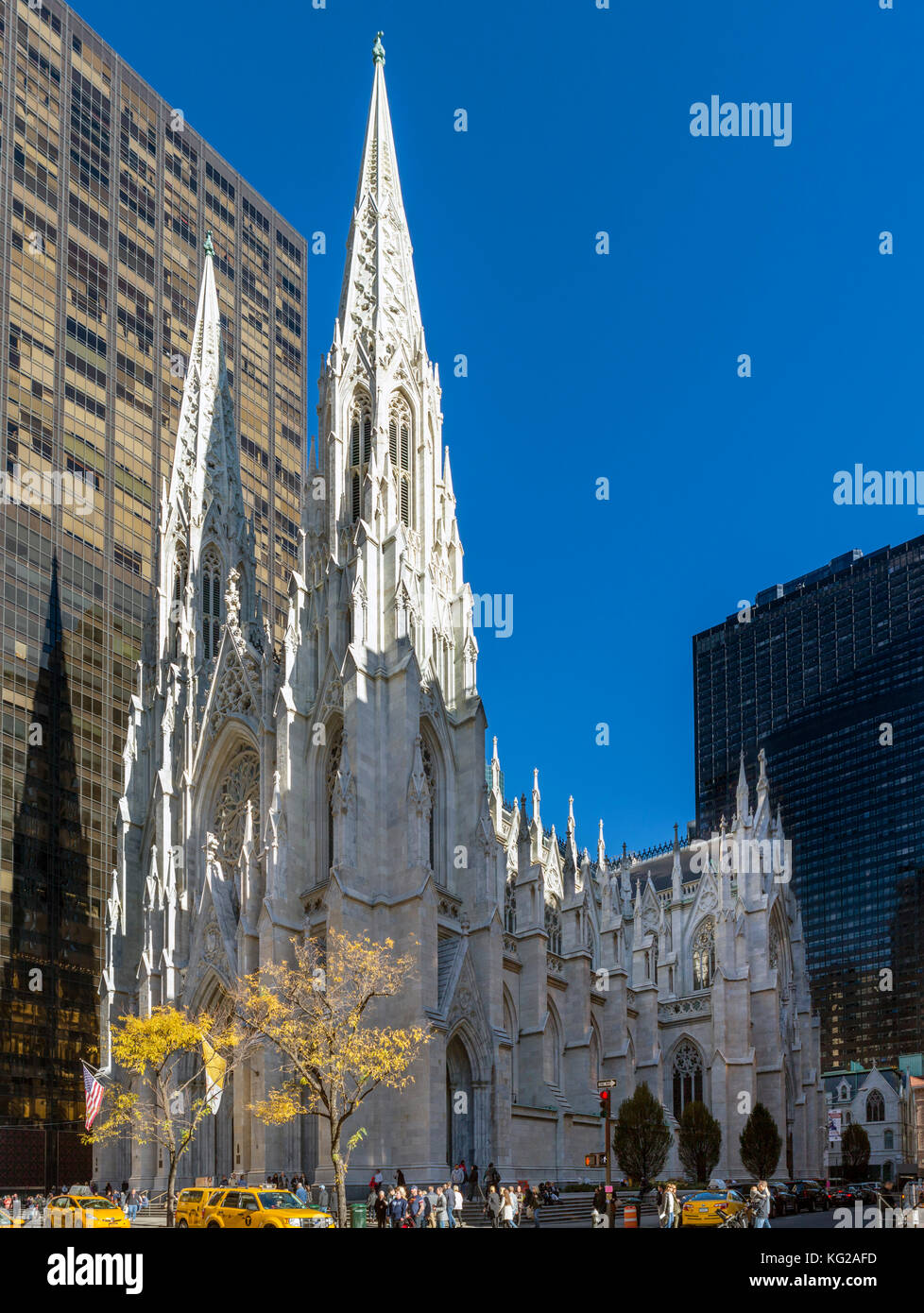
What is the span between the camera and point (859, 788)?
157 metres

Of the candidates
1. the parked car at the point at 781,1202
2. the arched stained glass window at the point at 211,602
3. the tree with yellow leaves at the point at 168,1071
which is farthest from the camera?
the arched stained glass window at the point at 211,602

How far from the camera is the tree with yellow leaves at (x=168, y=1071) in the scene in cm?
4112

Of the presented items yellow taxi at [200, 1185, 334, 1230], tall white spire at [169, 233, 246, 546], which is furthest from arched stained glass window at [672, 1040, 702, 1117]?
yellow taxi at [200, 1185, 334, 1230]

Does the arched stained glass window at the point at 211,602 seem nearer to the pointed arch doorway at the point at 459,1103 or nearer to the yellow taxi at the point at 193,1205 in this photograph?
the pointed arch doorway at the point at 459,1103

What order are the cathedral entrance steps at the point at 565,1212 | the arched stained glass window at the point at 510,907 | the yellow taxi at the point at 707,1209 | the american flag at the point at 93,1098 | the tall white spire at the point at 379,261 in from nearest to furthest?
1. the yellow taxi at the point at 707,1209
2. the cathedral entrance steps at the point at 565,1212
3. the american flag at the point at 93,1098
4. the arched stained glass window at the point at 510,907
5. the tall white spire at the point at 379,261

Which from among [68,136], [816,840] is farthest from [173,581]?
[816,840]

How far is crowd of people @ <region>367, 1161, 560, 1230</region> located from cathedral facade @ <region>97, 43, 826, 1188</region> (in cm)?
196

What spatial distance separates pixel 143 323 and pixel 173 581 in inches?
1072

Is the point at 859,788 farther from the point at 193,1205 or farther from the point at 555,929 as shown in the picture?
the point at 193,1205

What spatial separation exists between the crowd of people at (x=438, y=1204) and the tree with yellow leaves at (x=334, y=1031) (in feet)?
3.80

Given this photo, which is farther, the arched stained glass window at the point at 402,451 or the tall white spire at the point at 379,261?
the tall white spire at the point at 379,261

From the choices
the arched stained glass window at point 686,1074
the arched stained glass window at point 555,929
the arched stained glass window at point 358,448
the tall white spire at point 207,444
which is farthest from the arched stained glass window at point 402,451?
the arched stained glass window at point 686,1074

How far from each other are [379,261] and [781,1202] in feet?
134

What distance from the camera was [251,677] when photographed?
5544 cm
